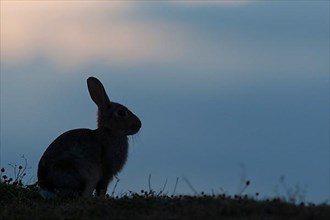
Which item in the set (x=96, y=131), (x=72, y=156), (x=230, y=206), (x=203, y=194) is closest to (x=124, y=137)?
(x=96, y=131)

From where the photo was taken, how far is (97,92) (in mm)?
11477

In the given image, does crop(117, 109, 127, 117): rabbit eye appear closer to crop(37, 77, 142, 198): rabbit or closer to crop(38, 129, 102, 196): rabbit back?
crop(37, 77, 142, 198): rabbit

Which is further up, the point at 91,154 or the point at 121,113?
the point at 121,113

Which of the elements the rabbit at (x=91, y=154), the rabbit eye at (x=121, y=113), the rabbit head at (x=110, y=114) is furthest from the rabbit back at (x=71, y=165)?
the rabbit eye at (x=121, y=113)

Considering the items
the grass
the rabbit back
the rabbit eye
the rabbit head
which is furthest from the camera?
the rabbit eye

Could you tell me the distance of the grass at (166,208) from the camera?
6.36 metres

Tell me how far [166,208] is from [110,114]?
4381 millimetres

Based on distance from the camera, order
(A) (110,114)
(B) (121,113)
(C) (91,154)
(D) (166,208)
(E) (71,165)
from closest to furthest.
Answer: (D) (166,208) → (E) (71,165) → (C) (91,154) → (A) (110,114) → (B) (121,113)

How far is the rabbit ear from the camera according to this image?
11.4 metres

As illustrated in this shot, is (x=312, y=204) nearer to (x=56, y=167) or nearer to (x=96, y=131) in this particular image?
(x=56, y=167)

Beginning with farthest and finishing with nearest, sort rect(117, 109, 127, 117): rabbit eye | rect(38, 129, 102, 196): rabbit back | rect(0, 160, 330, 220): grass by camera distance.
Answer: rect(117, 109, 127, 117): rabbit eye → rect(38, 129, 102, 196): rabbit back → rect(0, 160, 330, 220): grass

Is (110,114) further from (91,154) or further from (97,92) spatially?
(91,154)

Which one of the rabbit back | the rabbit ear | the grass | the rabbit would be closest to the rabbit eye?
the rabbit

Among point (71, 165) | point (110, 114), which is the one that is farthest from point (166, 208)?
point (110, 114)
